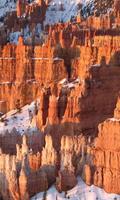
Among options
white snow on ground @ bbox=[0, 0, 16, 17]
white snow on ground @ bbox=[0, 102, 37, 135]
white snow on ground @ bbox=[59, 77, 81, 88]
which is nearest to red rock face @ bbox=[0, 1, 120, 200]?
white snow on ground @ bbox=[59, 77, 81, 88]

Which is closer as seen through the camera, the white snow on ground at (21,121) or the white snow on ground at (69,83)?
the white snow on ground at (21,121)

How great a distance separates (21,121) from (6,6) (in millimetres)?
65271

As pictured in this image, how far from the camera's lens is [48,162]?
138 ft

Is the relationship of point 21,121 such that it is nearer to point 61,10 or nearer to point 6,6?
point 61,10

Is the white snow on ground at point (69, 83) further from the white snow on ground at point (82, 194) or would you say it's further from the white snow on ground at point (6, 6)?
the white snow on ground at point (6, 6)

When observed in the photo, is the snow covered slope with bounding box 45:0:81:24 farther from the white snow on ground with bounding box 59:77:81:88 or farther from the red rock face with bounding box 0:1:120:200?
the white snow on ground with bounding box 59:77:81:88

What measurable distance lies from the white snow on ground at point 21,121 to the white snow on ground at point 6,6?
5562 cm

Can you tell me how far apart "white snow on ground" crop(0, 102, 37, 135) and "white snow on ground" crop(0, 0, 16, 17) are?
55618mm

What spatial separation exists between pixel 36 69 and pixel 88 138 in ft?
64.4

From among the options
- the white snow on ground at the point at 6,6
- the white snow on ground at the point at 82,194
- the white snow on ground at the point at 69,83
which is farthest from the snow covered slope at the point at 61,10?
the white snow on ground at the point at 82,194

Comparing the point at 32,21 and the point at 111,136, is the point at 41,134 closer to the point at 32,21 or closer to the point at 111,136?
the point at 111,136

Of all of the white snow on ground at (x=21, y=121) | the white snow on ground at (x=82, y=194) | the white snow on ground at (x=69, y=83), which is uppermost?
the white snow on ground at (x=69, y=83)

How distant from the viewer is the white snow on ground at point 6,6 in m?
113

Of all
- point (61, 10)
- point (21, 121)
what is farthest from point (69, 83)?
point (61, 10)
